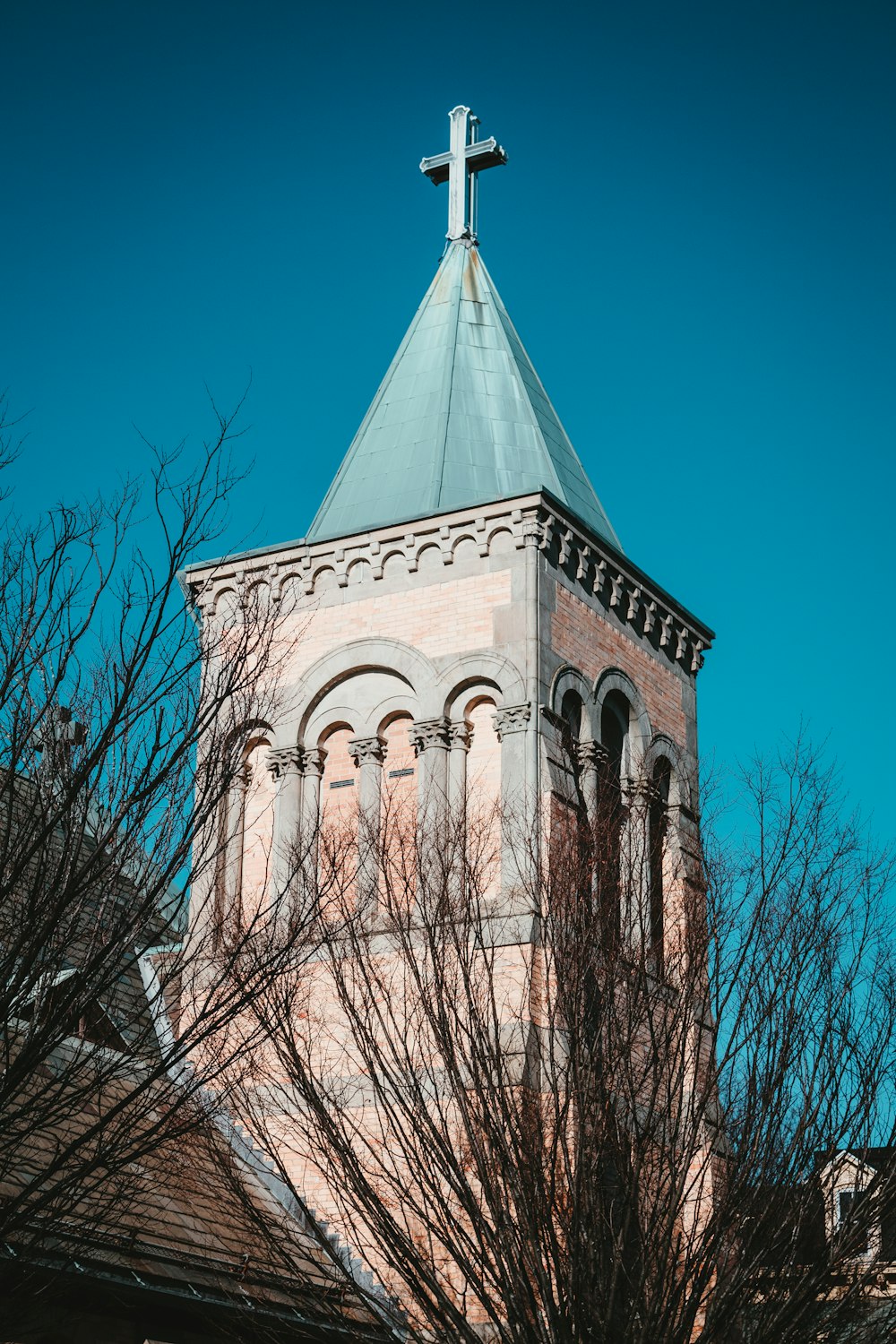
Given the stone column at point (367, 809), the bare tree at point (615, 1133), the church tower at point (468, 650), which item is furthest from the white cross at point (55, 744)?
the church tower at point (468, 650)

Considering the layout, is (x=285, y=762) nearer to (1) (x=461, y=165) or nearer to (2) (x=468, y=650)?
(2) (x=468, y=650)

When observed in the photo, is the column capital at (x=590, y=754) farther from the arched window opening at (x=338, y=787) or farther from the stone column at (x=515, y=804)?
the arched window opening at (x=338, y=787)

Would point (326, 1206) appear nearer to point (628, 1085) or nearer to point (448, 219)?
point (628, 1085)

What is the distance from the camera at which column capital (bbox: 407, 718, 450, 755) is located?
83.5 ft

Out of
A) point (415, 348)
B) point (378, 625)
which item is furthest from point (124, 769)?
point (415, 348)

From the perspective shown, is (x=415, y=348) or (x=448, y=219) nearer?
(x=415, y=348)

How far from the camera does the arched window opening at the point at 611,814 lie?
1925 centimetres

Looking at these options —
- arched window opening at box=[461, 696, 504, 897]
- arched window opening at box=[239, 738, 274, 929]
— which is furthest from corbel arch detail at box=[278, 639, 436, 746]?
arched window opening at box=[461, 696, 504, 897]

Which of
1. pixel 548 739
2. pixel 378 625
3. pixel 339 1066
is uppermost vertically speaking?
pixel 378 625

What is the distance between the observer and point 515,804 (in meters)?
24.3

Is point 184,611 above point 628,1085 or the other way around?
above

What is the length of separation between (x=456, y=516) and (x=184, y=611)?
14.5 meters

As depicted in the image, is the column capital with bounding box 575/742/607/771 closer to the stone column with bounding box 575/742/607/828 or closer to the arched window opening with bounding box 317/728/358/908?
the stone column with bounding box 575/742/607/828

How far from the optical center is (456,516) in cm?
2670
